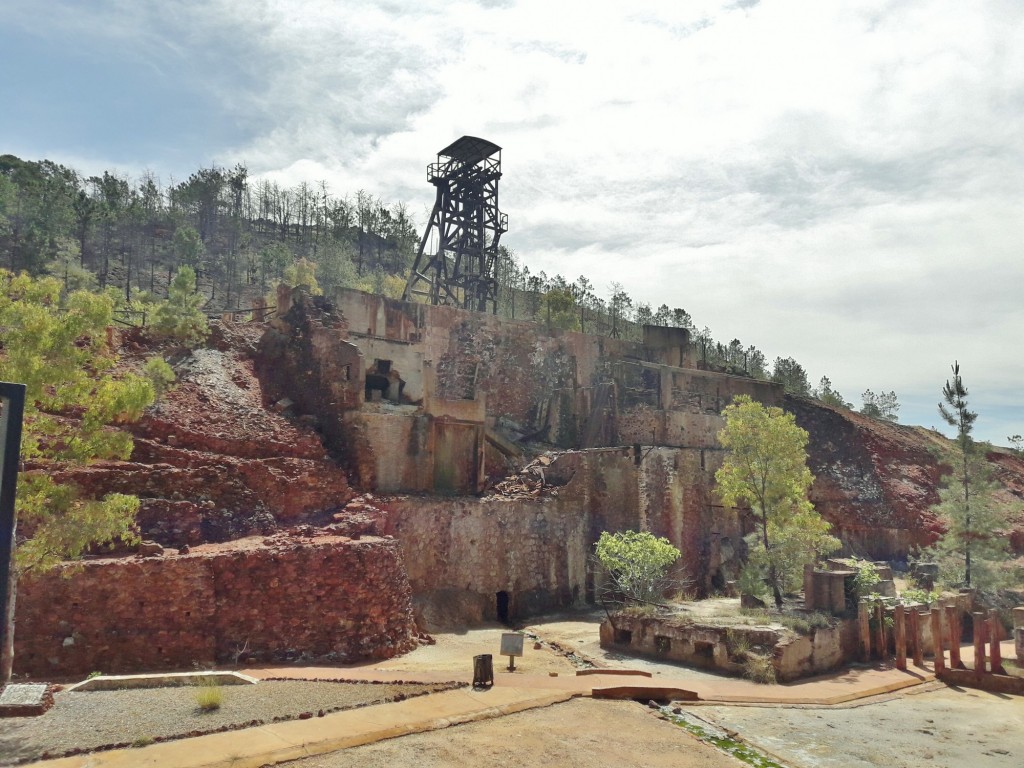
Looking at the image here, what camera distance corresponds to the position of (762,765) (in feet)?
30.1

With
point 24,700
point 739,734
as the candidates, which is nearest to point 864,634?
point 739,734

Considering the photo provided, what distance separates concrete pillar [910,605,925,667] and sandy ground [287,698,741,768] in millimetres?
8643

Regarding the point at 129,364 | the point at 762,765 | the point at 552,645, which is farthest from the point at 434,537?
the point at 762,765

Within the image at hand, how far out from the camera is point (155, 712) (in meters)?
8.78

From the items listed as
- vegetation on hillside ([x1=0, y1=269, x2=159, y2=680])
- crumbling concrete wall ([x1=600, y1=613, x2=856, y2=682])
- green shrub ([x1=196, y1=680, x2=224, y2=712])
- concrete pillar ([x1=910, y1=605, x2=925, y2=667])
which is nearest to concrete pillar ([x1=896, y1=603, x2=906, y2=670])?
concrete pillar ([x1=910, y1=605, x2=925, y2=667])

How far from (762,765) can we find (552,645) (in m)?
7.73

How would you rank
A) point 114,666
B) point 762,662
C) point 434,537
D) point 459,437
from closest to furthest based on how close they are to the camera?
point 114,666
point 762,662
point 434,537
point 459,437

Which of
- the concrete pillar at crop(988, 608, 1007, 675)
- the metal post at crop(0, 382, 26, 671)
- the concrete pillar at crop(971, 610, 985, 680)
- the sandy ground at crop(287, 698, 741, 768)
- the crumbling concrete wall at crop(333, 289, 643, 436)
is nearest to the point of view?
the metal post at crop(0, 382, 26, 671)

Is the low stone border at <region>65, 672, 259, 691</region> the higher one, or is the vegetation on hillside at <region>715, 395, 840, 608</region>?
the vegetation on hillside at <region>715, 395, 840, 608</region>

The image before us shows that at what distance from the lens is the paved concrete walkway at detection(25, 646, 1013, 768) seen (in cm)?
742

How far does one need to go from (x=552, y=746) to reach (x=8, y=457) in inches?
260

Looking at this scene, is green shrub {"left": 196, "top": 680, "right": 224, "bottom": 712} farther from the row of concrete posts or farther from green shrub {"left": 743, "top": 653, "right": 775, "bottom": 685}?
the row of concrete posts

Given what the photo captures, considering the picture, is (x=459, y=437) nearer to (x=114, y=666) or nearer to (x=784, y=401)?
(x=114, y=666)

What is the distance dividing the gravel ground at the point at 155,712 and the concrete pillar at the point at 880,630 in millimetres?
10805
